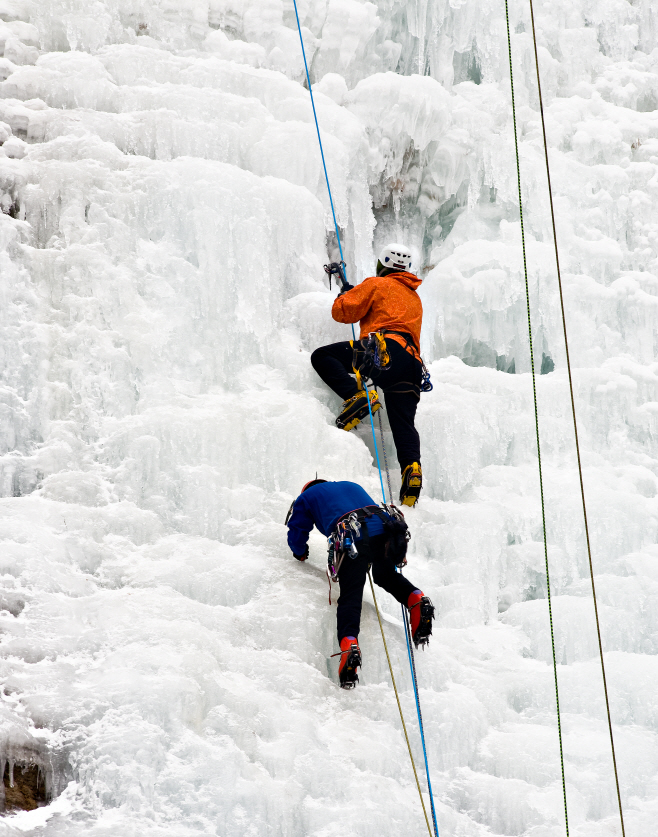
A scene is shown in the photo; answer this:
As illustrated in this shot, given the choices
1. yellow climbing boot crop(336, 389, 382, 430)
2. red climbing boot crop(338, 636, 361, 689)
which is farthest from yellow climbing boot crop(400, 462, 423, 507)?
red climbing boot crop(338, 636, 361, 689)

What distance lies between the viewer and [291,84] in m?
6.09

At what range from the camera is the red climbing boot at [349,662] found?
147 inches

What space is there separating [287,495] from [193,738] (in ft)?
5.09

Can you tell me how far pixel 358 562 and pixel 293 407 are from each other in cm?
132

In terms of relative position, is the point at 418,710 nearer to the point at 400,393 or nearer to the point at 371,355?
the point at 400,393

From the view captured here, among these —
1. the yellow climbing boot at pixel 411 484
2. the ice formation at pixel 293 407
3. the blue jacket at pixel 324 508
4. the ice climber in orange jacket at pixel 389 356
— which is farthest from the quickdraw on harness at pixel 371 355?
the blue jacket at pixel 324 508

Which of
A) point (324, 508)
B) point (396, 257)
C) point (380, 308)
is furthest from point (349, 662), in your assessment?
point (396, 257)

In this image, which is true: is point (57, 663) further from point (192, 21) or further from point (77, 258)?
point (192, 21)

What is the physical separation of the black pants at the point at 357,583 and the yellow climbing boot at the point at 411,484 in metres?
0.82

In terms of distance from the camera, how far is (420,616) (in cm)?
383

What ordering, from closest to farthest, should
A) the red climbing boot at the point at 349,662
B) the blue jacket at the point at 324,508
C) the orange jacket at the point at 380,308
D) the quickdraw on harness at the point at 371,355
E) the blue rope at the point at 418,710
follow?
the blue rope at the point at 418,710 → the red climbing boot at the point at 349,662 → the blue jacket at the point at 324,508 → the quickdraw on harness at the point at 371,355 → the orange jacket at the point at 380,308

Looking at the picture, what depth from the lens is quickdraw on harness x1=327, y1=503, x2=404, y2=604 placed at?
3.81 m

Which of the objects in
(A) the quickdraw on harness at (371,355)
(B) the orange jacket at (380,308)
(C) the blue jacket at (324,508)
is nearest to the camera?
(C) the blue jacket at (324,508)

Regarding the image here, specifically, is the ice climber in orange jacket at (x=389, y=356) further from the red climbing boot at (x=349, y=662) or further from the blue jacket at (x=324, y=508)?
the red climbing boot at (x=349, y=662)
